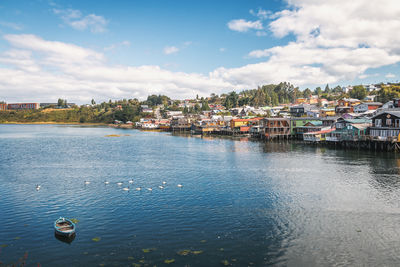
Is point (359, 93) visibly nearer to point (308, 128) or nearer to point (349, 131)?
point (308, 128)

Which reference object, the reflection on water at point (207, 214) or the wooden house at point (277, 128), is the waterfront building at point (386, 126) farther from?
the wooden house at point (277, 128)

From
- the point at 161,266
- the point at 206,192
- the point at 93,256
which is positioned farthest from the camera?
the point at 206,192

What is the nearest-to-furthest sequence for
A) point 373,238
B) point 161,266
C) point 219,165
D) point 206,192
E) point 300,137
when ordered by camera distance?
1. point 161,266
2. point 373,238
3. point 206,192
4. point 219,165
5. point 300,137

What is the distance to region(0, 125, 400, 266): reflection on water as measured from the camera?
62.2 ft

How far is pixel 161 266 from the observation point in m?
17.3

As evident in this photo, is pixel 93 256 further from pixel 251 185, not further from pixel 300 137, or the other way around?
pixel 300 137

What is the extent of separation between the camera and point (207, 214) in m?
26.3

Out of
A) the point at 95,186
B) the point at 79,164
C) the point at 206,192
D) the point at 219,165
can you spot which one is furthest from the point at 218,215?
the point at 79,164

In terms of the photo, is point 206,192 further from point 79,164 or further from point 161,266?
point 79,164

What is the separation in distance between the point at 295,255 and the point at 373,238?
7.29 metres

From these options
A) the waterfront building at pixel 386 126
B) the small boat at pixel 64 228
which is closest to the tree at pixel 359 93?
the waterfront building at pixel 386 126

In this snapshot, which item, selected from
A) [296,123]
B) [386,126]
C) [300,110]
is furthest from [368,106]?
[386,126]

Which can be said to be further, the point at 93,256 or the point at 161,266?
the point at 93,256

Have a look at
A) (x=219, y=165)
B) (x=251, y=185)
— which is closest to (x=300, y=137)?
(x=219, y=165)
